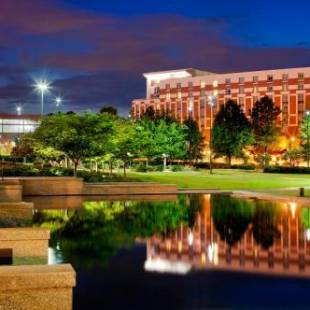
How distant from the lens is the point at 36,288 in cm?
884

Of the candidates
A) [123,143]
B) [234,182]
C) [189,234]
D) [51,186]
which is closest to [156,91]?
[123,143]

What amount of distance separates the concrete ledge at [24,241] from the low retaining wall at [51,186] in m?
22.0

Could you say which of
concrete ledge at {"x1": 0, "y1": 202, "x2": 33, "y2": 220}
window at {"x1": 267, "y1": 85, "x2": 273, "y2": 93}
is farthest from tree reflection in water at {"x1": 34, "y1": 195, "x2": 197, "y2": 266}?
window at {"x1": 267, "y1": 85, "x2": 273, "y2": 93}

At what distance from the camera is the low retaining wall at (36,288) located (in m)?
8.72

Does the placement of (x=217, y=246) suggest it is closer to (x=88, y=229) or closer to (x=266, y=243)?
(x=266, y=243)

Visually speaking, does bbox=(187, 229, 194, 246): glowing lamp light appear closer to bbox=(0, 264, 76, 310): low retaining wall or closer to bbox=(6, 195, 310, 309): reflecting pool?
bbox=(6, 195, 310, 309): reflecting pool

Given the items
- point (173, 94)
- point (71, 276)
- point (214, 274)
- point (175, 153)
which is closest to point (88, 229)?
point (214, 274)

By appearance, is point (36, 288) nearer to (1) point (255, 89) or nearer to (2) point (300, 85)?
(2) point (300, 85)

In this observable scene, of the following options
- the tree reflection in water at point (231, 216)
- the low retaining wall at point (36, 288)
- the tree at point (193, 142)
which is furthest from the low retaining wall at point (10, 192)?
the tree at point (193, 142)

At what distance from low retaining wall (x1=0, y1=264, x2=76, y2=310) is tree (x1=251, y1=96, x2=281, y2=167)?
91.0 meters

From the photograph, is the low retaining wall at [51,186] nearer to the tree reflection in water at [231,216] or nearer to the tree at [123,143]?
the tree reflection in water at [231,216]

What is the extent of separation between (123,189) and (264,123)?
2616 inches

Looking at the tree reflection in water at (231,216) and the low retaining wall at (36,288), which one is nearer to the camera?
the low retaining wall at (36,288)

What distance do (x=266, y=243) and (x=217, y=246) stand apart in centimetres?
156
